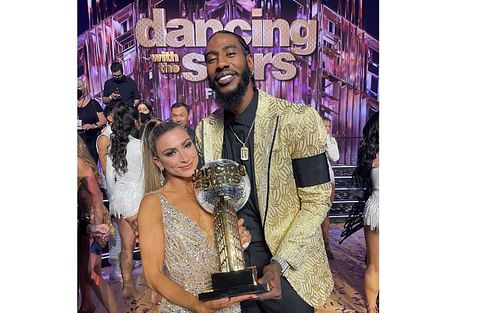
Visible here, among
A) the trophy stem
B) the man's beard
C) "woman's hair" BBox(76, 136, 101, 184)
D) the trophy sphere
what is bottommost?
the trophy stem

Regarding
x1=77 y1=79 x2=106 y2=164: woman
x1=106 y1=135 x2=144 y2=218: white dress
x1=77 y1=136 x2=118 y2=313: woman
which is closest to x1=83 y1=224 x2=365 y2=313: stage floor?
x1=106 y1=135 x2=144 y2=218: white dress

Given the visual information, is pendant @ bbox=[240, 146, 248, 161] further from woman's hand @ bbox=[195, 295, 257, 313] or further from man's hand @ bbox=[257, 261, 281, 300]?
woman's hand @ bbox=[195, 295, 257, 313]

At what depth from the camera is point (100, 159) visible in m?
2.92

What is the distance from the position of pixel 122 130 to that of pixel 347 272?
1161mm

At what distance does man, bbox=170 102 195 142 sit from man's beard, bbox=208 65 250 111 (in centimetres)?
14

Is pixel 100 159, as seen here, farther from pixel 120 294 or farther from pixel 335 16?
pixel 335 16

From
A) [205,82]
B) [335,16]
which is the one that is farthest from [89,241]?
[335,16]

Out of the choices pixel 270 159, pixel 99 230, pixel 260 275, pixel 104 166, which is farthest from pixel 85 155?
pixel 260 275

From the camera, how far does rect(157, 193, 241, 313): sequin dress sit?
2.84 m

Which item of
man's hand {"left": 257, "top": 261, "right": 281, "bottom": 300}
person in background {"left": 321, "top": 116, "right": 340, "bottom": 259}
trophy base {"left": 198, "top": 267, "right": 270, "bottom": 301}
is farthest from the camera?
person in background {"left": 321, "top": 116, "right": 340, "bottom": 259}

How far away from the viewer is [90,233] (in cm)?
294

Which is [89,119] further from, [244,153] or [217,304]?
[217,304]

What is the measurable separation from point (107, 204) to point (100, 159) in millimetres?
197

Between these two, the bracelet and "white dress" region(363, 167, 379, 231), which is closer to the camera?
the bracelet
